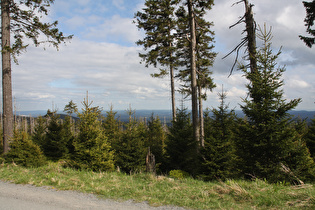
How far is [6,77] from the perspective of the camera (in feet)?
35.2

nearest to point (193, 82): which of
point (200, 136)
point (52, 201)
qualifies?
point (200, 136)

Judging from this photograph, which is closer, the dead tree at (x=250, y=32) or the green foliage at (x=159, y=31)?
the dead tree at (x=250, y=32)

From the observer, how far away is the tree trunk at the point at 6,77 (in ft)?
35.0

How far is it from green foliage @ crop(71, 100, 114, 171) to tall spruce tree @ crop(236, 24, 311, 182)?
6.91 meters

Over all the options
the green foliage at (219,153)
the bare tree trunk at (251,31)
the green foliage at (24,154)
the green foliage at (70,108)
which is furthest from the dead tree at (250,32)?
the green foliage at (70,108)

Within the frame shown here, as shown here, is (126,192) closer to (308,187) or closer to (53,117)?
(308,187)

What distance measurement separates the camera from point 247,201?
14.0 feet

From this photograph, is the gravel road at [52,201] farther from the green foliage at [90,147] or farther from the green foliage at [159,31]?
the green foliage at [159,31]

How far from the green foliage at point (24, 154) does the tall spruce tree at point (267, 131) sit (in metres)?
9.50

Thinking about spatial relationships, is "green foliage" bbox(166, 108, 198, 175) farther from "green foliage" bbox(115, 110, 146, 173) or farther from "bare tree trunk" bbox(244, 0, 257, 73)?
"bare tree trunk" bbox(244, 0, 257, 73)

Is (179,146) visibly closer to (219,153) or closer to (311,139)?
(219,153)

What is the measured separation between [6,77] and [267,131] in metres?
13.2

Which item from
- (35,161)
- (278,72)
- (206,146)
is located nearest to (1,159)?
(35,161)

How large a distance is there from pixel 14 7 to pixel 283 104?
1460 centimetres
